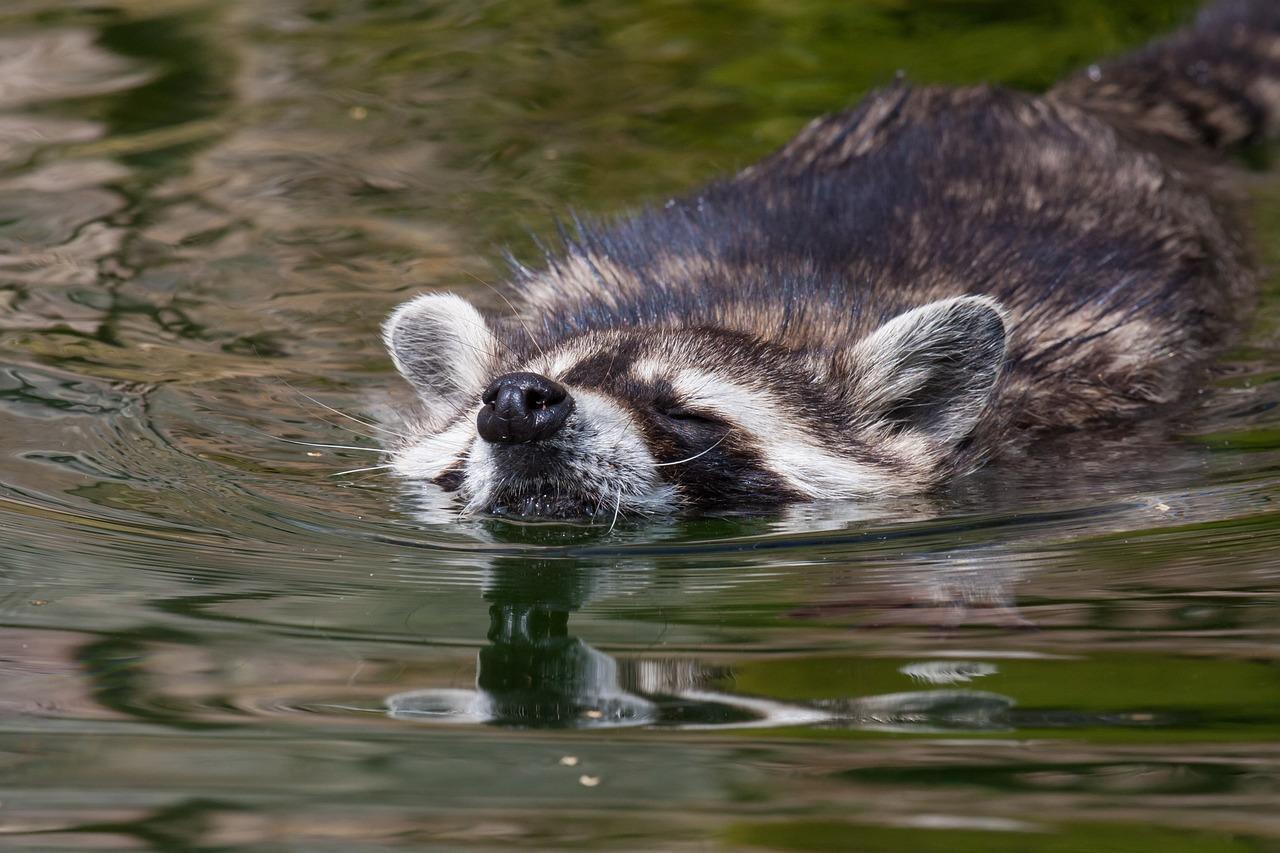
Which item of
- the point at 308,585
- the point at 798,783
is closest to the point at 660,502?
the point at 308,585

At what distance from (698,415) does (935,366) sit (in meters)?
1.00

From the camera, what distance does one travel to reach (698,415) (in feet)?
21.3

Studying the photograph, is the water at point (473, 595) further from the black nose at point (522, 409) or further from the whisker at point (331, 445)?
the black nose at point (522, 409)

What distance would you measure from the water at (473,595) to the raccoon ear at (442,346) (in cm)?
40

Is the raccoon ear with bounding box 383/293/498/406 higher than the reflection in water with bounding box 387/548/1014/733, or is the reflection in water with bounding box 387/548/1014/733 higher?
the raccoon ear with bounding box 383/293/498/406

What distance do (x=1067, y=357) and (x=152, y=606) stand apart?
396 cm

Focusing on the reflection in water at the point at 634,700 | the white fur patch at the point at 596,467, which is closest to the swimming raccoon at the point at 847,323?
the white fur patch at the point at 596,467

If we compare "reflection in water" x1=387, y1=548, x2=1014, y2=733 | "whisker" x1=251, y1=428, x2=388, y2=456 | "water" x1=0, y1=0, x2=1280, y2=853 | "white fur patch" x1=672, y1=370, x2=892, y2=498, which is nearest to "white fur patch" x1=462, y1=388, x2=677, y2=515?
"water" x1=0, y1=0, x2=1280, y2=853

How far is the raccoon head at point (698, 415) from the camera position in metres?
6.25

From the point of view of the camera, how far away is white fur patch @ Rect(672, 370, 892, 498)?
21.3 ft

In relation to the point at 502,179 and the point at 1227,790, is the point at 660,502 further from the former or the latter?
the point at 502,179

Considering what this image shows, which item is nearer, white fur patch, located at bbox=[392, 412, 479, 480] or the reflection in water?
the reflection in water

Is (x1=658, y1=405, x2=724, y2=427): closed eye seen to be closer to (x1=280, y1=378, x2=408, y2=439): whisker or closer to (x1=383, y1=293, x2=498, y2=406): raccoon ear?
(x1=383, y1=293, x2=498, y2=406): raccoon ear

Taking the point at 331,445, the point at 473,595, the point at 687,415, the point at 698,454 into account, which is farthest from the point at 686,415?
the point at 331,445
